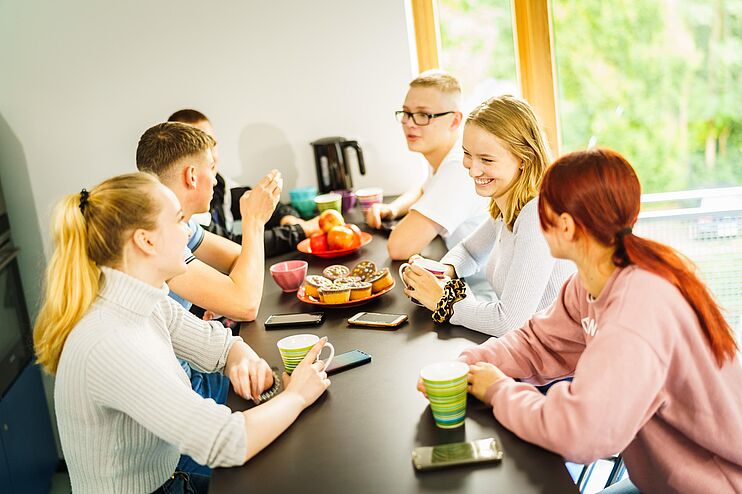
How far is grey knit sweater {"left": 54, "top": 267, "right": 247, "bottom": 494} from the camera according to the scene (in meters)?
1.36

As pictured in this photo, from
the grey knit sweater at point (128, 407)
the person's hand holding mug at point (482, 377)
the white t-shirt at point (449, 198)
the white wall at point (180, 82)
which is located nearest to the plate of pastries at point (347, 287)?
the white t-shirt at point (449, 198)

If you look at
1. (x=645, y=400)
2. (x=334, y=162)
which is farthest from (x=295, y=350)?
(x=334, y=162)

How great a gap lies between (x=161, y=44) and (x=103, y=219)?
2.12 metres

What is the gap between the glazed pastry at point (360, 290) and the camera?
2088 millimetres

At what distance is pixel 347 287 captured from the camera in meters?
2.08

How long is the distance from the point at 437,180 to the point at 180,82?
1.43m

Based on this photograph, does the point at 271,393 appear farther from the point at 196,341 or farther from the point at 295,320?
the point at 295,320

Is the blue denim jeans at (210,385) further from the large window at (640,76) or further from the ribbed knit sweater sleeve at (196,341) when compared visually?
the large window at (640,76)

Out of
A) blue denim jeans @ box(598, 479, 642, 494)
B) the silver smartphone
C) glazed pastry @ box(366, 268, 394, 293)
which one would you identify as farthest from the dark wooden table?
blue denim jeans @ box(598, 479, 642, 494)

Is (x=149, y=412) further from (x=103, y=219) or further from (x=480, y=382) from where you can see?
(x=480, y=382)

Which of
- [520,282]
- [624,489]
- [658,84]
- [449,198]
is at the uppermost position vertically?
[658,84]

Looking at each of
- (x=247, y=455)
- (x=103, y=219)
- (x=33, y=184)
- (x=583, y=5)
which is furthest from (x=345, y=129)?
(x=247, y=455)

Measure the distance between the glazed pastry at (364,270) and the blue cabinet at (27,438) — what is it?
1.47m

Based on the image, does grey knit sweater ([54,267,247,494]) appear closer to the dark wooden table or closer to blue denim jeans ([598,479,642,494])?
the dark wooden table
